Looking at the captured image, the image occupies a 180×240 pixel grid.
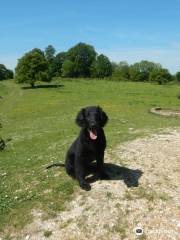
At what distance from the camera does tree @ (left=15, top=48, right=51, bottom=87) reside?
7050 cm

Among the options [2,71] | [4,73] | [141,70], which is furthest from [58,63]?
[141,70]

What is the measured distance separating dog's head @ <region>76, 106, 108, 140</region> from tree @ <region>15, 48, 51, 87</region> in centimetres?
6340

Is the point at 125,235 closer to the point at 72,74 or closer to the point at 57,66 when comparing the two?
the point at 72,74

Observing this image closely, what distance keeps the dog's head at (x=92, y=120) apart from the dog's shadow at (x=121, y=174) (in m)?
1.45

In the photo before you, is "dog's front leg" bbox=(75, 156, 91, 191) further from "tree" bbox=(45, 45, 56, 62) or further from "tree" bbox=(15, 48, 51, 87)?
"tree" bbox=(45, 45, 56, 62)

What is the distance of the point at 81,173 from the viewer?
8570 mm

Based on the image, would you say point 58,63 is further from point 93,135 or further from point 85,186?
point 93,135

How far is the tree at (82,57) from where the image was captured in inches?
4823

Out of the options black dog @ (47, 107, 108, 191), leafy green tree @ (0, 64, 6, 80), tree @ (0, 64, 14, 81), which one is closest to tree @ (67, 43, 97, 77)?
tree @ (0, 64, 14, 81)

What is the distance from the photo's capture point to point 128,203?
8.00 meters

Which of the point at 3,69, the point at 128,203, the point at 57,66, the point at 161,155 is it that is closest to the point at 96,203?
the point at 128,203

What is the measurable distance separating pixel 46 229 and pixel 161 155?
5.11m

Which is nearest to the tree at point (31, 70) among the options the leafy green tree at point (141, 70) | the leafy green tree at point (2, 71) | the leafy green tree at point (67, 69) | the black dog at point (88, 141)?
the leafy green tree at point (2, 71)

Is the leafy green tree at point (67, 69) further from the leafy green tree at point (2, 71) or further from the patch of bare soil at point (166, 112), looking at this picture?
the patch of bare soil at point (166, 112)
